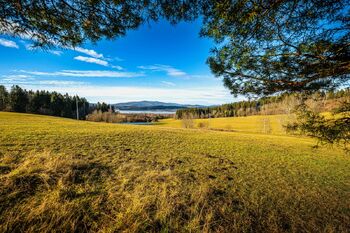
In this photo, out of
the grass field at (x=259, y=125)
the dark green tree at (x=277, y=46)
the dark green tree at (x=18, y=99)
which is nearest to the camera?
the dark green tree at (x=277, y=46)

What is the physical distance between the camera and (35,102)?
58531 mm

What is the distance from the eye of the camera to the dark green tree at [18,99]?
177 ft

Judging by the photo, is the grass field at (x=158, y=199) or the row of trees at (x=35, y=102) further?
the row of trees at (x=35, y=102)

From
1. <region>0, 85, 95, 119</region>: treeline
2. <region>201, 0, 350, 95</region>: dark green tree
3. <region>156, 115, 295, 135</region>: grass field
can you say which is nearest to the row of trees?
<region>0, 85, 95, 119</region>: treeline

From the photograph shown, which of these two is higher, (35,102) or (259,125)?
(35,102)

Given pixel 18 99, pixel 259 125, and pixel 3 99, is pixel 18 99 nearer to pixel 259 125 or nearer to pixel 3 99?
pixel 3 99

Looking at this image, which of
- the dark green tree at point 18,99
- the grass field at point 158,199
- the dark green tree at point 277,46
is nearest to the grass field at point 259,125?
the grass field at point 158,199

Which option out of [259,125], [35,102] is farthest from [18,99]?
[259,125]

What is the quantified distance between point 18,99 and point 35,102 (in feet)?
14.8

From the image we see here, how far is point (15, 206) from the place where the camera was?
8.72 feet

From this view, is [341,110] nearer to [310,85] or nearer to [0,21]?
[310,85]

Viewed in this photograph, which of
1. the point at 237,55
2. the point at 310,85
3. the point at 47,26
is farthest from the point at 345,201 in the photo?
the point at 47,26

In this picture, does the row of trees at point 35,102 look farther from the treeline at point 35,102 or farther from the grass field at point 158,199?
the grass field at point 158,199

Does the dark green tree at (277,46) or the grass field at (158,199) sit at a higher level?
the dark green tree at (277,46)
